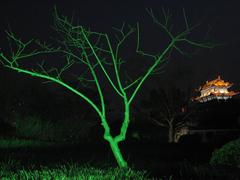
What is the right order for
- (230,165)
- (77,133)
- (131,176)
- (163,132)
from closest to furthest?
(131,176) → (230,165) → (77,133) → (163,132)

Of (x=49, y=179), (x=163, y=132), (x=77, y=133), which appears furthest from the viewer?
(x=163, y=132)

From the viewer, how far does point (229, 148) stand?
334 inches

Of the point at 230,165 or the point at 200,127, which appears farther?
the point at 200,127

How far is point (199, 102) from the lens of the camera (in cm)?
2553

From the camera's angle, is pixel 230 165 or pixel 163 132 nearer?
pixel 230 165

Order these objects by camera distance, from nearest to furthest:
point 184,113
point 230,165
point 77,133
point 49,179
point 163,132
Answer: point 49,179 < point 230,165 < point 77,133 < point 184,113 < point 163,132

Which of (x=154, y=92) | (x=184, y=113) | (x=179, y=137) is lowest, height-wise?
(x=179, y=137)

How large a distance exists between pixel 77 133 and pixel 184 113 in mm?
8110

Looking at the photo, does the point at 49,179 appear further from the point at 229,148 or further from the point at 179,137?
the point at 179,137

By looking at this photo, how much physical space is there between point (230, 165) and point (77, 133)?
15.5 meters

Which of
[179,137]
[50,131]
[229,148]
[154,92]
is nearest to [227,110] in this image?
[179,137]

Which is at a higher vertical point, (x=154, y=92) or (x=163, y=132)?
(x=154, y=92)

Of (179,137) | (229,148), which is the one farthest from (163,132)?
(229,148)

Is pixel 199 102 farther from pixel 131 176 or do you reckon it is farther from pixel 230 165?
pixel 131 176
